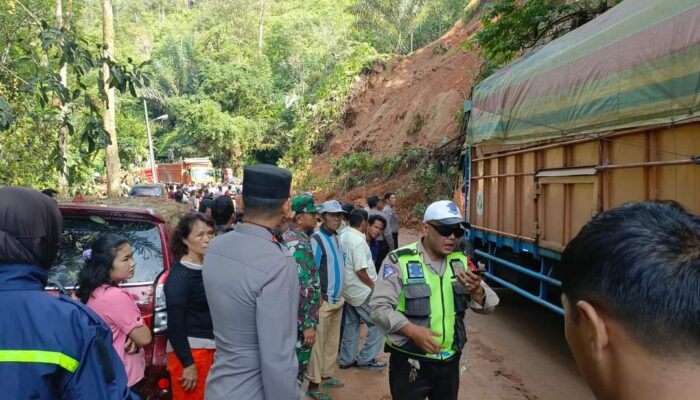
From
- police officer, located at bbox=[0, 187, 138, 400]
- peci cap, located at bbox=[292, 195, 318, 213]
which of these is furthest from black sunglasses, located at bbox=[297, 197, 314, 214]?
police officer, located at bbox=[0, 187, 138, 400]

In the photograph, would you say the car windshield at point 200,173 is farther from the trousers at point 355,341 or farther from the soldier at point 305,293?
the soldier at point 305,293

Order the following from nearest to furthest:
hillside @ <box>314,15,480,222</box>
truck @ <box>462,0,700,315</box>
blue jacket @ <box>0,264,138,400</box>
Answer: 1. blue jacket @ <box>0,264,138,400</box>
2. truck @ <box>462,0,700,315</box>
3. hillside @ <box>314,15,480,222</box>

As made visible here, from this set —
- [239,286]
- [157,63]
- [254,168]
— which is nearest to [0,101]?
[254,168]

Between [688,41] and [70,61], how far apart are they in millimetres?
4825

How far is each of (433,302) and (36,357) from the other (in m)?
1.92

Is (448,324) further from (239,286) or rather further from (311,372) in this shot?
(311,372)

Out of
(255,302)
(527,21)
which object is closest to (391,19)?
(527,21)

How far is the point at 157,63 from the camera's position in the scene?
4447cm

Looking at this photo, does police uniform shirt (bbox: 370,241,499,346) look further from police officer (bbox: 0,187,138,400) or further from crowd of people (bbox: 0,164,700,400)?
police officer (bbox: 0,187,138,400)

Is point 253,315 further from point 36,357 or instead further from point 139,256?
point 139,256

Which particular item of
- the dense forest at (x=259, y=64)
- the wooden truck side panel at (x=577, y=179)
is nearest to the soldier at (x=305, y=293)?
the wooden truck side panel at (x=577, y=179)

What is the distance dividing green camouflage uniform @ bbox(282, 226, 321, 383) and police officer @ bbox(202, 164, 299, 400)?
1058 millimetres

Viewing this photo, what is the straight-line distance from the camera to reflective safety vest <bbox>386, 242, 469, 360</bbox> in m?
2.70

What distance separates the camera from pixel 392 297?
2727mm
